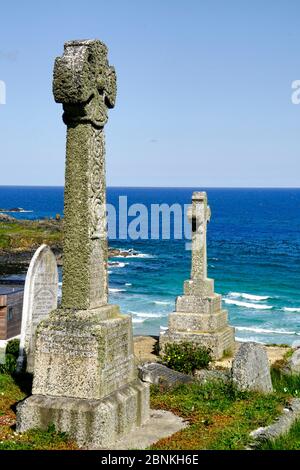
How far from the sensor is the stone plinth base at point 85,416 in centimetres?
796

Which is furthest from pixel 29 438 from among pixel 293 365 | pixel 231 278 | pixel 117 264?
pixel 117 264

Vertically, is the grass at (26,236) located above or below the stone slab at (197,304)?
above

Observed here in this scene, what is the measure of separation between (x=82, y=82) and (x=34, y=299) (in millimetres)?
5381

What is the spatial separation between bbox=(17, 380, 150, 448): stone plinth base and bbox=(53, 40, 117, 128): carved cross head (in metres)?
3.26

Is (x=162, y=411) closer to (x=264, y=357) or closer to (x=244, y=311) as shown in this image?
(x=264, y=357)

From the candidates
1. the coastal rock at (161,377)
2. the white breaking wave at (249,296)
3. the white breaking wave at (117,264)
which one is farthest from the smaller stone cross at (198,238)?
the white breaking wave at (117,264)

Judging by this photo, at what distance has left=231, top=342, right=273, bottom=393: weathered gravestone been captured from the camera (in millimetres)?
10242

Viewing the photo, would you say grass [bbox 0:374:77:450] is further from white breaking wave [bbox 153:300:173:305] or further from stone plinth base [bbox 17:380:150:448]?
white breaking wave [bbox 153:300:173:305]

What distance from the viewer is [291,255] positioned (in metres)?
71.3

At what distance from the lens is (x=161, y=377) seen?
1148 centimetres

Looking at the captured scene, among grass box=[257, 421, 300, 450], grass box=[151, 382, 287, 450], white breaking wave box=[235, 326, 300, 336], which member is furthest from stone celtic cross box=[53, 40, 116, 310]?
white breaking wave box=[235, 326, 300, 336]

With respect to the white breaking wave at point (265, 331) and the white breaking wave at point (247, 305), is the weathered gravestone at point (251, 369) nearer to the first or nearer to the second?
the white breaking wave at point (265, 331)

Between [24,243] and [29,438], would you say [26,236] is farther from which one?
A: [29,438]

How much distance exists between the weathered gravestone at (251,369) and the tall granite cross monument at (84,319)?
6.46 feet
